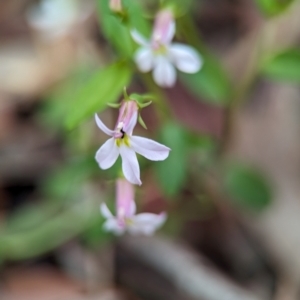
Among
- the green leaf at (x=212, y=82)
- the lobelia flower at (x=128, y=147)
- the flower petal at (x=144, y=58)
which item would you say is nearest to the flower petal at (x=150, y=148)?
the lobelia flower at (x=128, y=147)

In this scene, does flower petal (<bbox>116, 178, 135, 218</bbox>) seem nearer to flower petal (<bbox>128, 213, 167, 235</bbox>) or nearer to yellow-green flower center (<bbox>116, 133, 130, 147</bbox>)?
flower petal (<bbox>128, 213, 167, 235</bbox>)

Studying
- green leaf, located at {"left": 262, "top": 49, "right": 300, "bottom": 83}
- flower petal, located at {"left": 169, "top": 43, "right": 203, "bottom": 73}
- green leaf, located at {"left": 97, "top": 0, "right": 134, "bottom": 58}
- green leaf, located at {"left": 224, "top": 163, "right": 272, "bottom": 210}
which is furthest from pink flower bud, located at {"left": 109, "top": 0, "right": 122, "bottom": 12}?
green leaf, located at {"left": 224, "top": 163, "right": 272, "bottom": 210}

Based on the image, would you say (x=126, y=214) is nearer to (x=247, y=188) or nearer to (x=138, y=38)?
(x=138, y=38)

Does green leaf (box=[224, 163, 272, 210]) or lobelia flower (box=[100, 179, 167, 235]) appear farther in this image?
green leaf (box=[224, 163, 272, 210])

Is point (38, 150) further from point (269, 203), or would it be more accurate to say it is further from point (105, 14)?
point (105, 14)

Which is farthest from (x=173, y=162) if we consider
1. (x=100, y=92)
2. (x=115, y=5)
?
(x=115, y=5)

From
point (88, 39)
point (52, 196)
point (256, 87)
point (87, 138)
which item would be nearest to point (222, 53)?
point (256, 87)
